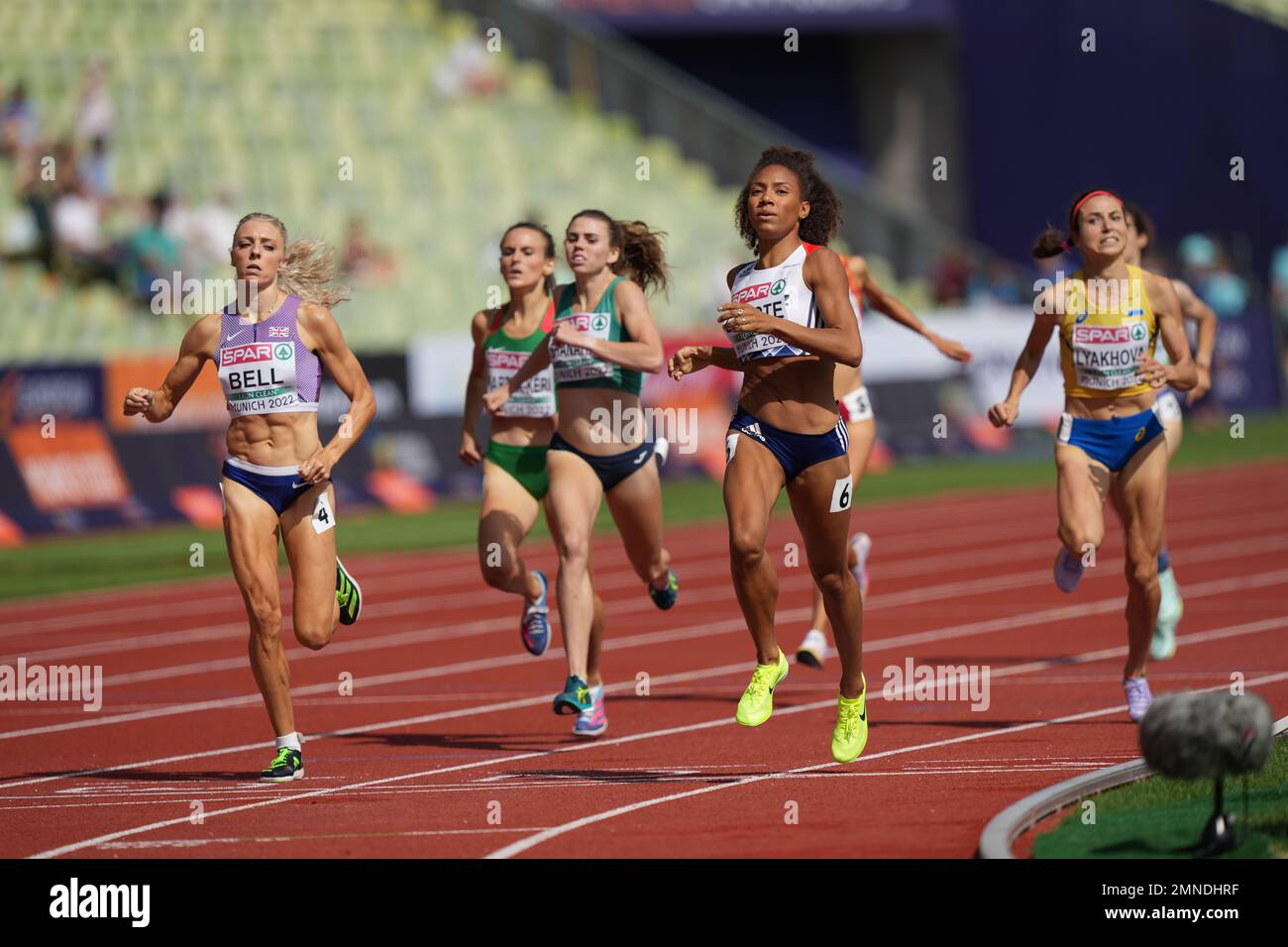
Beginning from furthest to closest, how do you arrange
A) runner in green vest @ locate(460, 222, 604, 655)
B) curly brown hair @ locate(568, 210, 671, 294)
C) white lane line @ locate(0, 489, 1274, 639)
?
white lane line @ locate(0, 489, 1274, 639) → curly brown hair @ locate(568, 210, 671, 294) → runner in green vest @ locate(460, 222, 604, 655)

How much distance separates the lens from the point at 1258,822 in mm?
6895

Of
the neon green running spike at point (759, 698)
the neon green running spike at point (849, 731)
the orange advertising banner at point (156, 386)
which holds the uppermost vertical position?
the orange advertising banner at point (156, 386)

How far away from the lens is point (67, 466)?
22.6m

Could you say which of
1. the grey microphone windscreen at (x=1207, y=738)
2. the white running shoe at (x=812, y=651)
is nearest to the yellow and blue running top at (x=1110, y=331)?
the white running shoe at (x=812, y=651)

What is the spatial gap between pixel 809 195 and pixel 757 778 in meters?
2.40

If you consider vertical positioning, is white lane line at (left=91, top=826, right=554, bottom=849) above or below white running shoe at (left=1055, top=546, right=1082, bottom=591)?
below

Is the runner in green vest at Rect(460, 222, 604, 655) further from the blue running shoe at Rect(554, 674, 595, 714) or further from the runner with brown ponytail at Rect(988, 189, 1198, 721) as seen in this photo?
the runner with brown ponytail at Rect(988, 189, 1198, 721)

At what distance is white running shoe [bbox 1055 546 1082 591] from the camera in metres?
10.3

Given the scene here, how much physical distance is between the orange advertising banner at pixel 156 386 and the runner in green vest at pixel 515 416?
12823mm

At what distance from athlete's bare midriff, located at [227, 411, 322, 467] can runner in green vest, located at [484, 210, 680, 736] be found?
58.1 inches

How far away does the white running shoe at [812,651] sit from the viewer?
39.0 ft

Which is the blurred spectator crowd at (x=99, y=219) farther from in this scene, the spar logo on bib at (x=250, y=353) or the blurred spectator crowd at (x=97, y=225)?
the spar logo on bib at (x=250, y=353)

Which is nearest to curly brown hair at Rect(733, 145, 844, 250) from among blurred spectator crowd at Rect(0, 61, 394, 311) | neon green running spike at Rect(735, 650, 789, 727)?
neon green running spike at Rect(735, 650, 789, 727)
